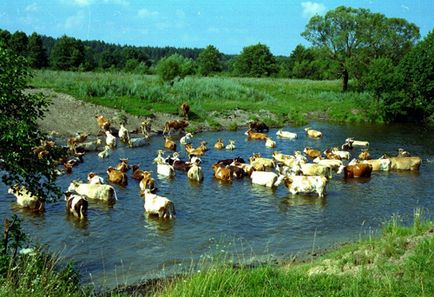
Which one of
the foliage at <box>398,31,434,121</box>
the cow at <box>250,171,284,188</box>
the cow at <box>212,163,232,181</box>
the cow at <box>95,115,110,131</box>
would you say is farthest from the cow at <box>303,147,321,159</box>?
the foliage at <box>398,31,434,121</box>

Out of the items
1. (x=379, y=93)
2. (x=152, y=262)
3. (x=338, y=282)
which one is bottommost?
(x=152, y=262)

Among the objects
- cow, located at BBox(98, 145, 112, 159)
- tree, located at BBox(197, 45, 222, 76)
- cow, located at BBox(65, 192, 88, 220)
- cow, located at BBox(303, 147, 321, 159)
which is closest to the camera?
cow, located at BBox(65, 192, 88, 220)

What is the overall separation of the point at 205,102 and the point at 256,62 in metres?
69.9

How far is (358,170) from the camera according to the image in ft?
78.7

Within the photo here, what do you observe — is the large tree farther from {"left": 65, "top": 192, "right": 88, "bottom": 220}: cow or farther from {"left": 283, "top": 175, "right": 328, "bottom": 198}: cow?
{"left": 65, "top": 192, "right": 88, "bottom": 220}: cow

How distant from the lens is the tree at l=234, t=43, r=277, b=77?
376 feet

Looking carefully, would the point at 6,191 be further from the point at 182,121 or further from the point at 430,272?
the point at 182,121

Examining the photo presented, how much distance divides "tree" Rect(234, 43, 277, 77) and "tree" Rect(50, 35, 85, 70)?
3525cm

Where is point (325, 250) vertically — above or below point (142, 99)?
below

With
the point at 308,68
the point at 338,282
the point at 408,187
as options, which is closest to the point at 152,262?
the point at 338,282

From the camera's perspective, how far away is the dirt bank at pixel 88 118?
3397cm

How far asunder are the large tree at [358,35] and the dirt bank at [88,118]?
25.0 meters

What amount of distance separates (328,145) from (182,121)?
10685 millimetres

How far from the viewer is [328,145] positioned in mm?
34156
